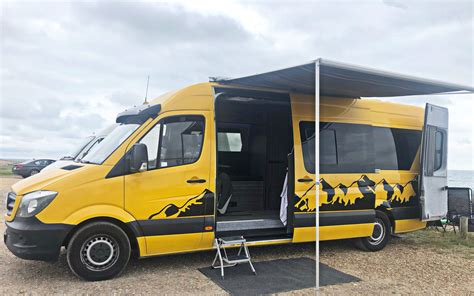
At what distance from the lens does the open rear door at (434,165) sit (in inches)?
299

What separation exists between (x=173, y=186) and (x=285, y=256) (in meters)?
2.36

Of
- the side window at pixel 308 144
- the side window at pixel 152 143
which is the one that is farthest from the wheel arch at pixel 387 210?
the side window at pixel 152 143

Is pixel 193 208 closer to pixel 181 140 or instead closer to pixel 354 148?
pixel 181 140

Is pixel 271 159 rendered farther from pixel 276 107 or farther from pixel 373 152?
pixel 373 152

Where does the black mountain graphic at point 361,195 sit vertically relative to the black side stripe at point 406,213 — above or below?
above

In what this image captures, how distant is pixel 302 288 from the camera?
17.1 ft

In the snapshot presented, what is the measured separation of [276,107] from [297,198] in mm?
2006

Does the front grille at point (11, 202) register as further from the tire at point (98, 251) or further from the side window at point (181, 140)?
the side window at point (181, 140)

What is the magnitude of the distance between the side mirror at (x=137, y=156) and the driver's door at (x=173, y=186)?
0.40 feet

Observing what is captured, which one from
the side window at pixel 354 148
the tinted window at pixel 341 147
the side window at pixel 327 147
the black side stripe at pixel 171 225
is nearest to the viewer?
the black side stripe at pixel 171 225

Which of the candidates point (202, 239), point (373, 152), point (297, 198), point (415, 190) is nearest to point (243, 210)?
point (297, 198)

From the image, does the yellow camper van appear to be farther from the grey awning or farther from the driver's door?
the grey awning

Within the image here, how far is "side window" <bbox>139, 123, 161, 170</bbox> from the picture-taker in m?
5.57

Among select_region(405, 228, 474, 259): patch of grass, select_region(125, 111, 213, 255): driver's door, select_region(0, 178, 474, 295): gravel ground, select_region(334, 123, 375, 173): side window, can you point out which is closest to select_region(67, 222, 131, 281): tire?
select_region(0, 178, 474, 295): gravel ground
